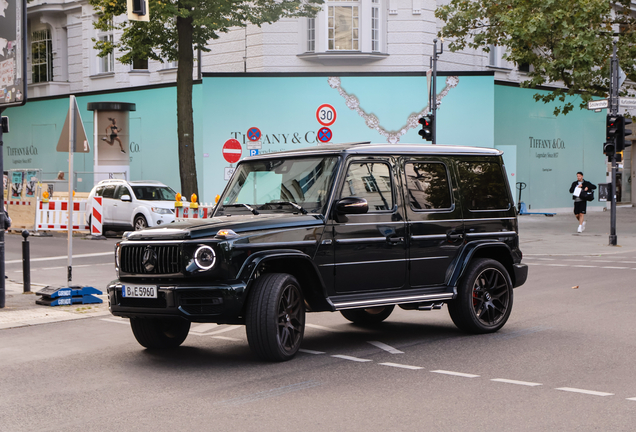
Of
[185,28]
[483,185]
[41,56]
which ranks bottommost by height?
[483,185]

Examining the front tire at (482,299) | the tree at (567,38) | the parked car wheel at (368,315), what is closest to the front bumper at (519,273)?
the front tire at (482,299)

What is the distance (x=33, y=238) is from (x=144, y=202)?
365cm

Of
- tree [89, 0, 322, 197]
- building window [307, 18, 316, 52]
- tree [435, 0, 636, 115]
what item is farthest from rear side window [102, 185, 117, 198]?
tree [435, 0, 636, 115]

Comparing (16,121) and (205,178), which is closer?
(205,178)

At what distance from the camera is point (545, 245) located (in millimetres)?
21750

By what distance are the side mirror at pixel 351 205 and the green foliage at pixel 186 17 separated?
17736 millimetres

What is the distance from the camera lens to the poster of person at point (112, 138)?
1214 inches

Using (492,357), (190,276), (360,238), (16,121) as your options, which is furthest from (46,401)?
(16,121)

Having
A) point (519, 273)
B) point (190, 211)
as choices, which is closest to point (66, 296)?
point (519, 273)

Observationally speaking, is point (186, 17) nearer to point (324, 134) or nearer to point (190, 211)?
point (190, 211)

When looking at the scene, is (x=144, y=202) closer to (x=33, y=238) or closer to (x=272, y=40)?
(x=33, y=238)

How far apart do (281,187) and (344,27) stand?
21850mm

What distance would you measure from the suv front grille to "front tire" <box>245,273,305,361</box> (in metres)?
0.71

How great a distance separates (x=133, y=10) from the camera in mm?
13500
